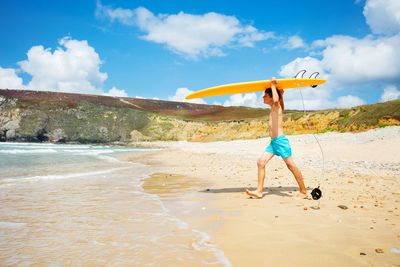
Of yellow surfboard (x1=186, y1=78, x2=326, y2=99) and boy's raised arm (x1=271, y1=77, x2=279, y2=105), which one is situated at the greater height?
yellow surfboard (x1=186, y1=78, x2=326, y2=99)

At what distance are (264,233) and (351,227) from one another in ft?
3.70

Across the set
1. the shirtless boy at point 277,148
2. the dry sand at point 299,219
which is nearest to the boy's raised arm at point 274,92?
the shirtless boy at point 277,148

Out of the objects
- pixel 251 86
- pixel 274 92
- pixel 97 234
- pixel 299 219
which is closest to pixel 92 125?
pixel 251 86

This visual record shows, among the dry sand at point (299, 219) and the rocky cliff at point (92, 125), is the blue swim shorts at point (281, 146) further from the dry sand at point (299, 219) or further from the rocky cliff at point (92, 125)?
the rocky cliff at point (92, 125)

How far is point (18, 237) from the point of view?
2963 mm

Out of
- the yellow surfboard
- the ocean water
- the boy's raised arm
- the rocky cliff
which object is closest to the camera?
the ocean water

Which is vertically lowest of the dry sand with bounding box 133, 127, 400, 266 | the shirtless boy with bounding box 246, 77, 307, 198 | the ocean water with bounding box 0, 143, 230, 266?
the ocean water with bounding box 0, 143, 230, 266

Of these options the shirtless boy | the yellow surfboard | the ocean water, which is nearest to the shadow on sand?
the shirtless boy

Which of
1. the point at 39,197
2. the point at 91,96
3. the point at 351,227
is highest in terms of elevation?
the point at 91,96

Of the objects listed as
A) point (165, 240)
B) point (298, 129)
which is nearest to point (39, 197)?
point (165, 240)

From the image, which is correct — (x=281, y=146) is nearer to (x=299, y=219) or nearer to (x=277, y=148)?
(x=277, y=148)

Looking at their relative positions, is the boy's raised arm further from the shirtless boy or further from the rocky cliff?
the rocky cliff

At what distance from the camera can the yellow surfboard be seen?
5598mm

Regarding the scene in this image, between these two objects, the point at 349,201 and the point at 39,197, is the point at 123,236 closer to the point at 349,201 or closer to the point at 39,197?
the point at 39,197
